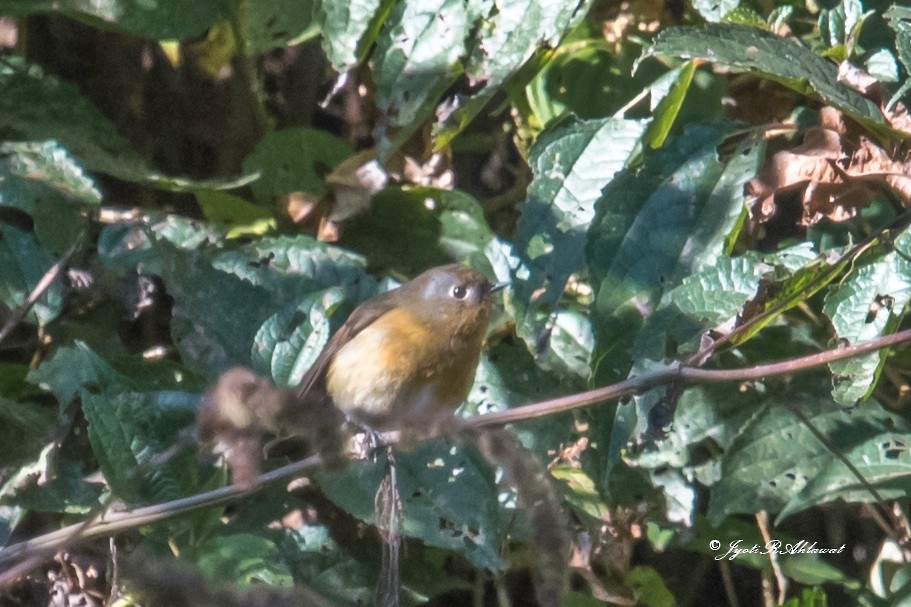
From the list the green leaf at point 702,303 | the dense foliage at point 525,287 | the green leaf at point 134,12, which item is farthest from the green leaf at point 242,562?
the green leaf at point 134,12

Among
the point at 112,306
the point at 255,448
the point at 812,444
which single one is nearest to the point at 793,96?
the point at 812,444

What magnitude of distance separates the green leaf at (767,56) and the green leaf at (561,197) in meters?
0.35

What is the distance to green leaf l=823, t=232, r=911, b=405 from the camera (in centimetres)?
219

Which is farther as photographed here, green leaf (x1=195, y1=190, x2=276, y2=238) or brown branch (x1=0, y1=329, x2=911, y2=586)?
green leaf (x1=195, y1=190, x2=276, y2=238)

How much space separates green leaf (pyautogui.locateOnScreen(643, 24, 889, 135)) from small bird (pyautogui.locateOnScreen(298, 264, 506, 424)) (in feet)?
2.91

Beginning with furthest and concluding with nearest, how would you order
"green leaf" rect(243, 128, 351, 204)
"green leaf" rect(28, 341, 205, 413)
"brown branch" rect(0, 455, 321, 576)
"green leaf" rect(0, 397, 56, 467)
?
"green leaf" rect(243, 128, 351, 204)
"green leaf" rect(0, 397, 56, 467)
"green leaf" rect(28, 341, 205, 413)
"brown branch" rect(0, 455, 321, 576)

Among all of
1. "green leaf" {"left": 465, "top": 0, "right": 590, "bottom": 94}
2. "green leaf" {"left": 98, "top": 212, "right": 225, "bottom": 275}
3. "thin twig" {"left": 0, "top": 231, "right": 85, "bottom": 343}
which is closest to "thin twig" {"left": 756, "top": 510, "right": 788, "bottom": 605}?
"green leaf" {"left": 465, "top": 0, "right": 590, "bottom": 94}

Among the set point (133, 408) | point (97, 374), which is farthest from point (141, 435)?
point (97, 374)

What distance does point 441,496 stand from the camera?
2457 mm

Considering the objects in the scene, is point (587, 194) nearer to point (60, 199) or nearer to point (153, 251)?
point (153, 251)

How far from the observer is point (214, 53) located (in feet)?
11.0

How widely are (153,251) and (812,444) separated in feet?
4.77
